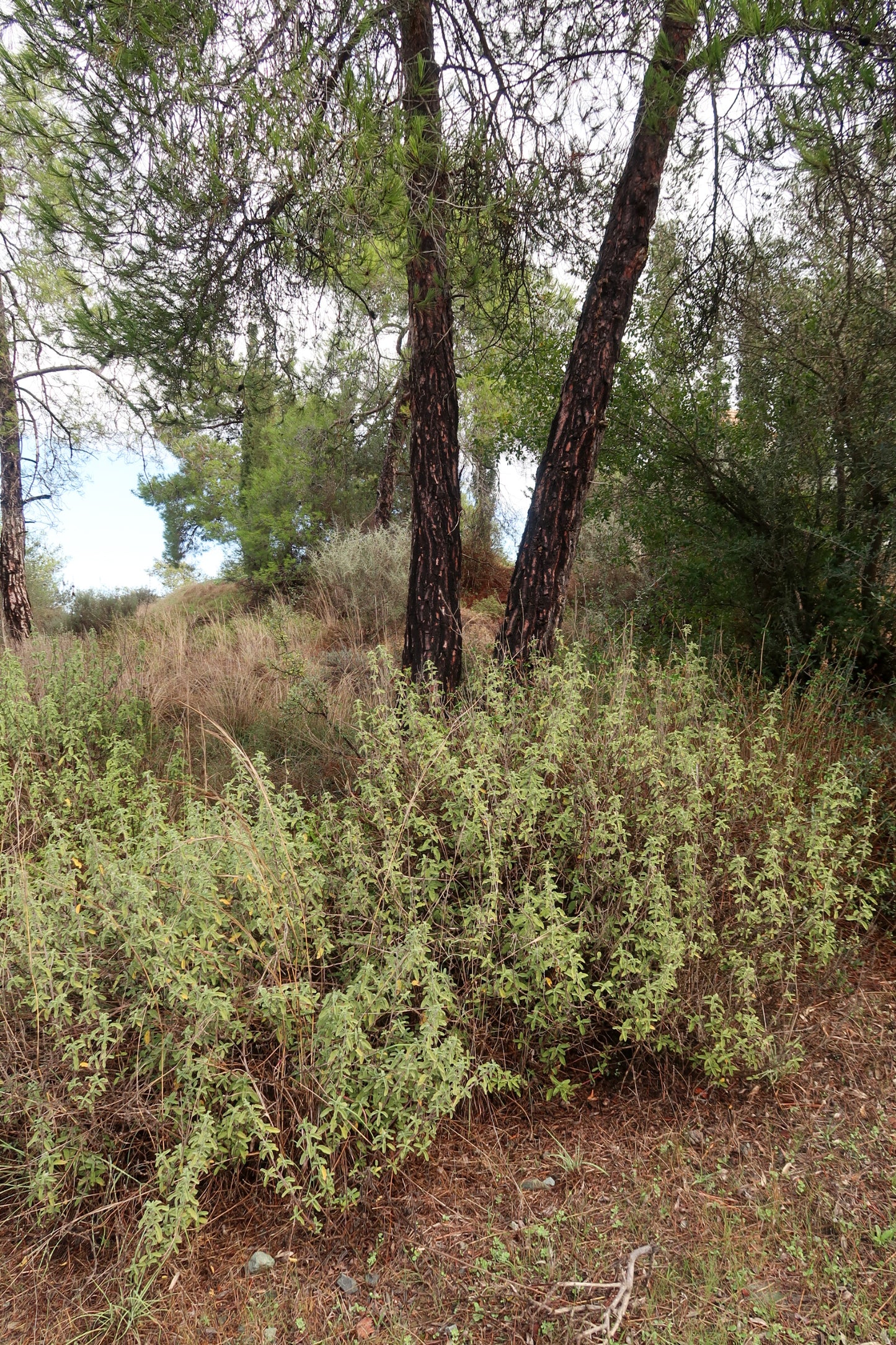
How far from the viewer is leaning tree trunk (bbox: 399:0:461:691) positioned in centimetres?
497

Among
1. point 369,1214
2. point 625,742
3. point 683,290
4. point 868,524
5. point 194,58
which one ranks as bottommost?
point 369,1214

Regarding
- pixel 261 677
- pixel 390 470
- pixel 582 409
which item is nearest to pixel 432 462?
pixel 582 409

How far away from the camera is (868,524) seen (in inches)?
237

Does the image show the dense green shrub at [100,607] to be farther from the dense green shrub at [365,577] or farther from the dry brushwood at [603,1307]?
the dry brushwood at [603,1307]

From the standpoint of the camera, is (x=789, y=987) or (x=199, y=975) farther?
(x=789, y=987)

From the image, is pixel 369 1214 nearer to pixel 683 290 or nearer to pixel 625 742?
pixel 625 742

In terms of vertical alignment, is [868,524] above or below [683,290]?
below

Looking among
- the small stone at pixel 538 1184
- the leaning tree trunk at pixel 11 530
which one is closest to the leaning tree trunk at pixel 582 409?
the small stone at pixel 538 1184

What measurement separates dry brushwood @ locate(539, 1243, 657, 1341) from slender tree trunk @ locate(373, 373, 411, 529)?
8783 mm

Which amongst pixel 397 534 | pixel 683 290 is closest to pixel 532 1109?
pixel 683 290

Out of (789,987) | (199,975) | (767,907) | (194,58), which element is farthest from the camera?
(194,58)

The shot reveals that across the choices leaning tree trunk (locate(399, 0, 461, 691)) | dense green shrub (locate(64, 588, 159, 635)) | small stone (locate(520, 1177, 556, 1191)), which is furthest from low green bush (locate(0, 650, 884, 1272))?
dense green shrub (locate(64, 588, 159, 635))

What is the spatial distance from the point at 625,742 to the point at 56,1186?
2.45 metres

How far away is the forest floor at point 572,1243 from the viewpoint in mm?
2230
